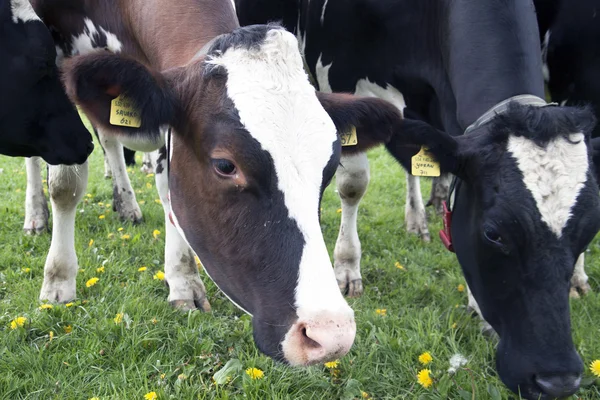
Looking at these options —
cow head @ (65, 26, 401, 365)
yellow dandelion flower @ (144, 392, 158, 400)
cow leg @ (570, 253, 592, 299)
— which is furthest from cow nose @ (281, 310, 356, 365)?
cow leg @ (570, 253, 592, 299)

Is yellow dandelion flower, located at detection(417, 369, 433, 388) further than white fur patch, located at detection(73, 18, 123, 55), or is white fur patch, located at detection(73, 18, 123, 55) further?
white fur patch, located at detection(73, 18, 123, 55)

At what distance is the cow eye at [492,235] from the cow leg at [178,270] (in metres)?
1.79

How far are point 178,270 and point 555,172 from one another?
2.35m

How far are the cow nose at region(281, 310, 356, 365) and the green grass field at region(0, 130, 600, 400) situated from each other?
0.68m

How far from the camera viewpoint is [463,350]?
Result: 334 cm

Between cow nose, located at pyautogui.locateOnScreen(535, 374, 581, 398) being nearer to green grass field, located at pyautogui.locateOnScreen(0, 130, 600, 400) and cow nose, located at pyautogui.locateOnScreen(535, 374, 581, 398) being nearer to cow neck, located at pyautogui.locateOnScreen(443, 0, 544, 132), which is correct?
green grass field, located at pyautogui.locateOnScreen(0, 130, 600, 400)

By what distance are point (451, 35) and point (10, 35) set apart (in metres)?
2.70

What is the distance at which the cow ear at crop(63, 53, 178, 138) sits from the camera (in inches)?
95.5

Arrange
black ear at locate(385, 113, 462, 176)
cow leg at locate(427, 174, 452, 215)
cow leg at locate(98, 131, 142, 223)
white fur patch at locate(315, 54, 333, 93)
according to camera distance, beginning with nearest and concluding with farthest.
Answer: black ear at locate(385, 113, 462, 176) → white fur patch at locate(315, 54, 333, 93) → cow leg at locate(98, 131, 142, 223) → cow leg at locate(427, 174, 452, 215)

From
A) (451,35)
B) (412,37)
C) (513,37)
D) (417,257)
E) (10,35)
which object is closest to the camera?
(10,35)

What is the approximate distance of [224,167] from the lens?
2395 millimetres

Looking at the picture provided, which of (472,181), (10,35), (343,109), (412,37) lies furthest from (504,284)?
(10,35)

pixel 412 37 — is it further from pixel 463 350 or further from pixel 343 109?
pixel 463 350

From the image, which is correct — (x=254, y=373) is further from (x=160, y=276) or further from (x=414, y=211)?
(x=414, y=211)
